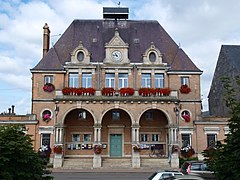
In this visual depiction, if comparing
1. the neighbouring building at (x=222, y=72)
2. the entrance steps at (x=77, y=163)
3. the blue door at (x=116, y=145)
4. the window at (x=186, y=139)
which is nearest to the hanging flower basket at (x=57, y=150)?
the entrance steps at (x=77, y=163)

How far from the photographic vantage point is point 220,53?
141ft

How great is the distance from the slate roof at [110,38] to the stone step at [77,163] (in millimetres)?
9414

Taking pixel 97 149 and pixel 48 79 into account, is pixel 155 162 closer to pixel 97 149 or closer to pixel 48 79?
pixel 97 149

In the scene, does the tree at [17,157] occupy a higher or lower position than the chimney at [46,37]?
lower

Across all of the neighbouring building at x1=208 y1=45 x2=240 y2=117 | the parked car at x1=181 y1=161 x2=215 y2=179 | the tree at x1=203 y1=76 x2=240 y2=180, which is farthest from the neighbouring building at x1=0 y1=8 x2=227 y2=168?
the tree at x1=203 y1=76 x2=240 y2=180

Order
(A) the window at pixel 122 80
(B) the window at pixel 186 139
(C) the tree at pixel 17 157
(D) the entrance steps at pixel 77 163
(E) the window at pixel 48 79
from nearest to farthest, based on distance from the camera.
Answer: (C) the tree at pixel 17 157 < (D) the entrance steps at pixel 77 163 < (B) the window at pixel 186 139 < (E) the window at pixel 48 79 < (A) the window at pixel 122 80

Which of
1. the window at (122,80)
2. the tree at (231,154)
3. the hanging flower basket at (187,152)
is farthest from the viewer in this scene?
the window at (122,80)

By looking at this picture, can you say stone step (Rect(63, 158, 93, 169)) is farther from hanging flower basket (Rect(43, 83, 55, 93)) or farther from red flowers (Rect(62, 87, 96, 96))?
hanging flower basket (Rect(43, 83, 55, 93))

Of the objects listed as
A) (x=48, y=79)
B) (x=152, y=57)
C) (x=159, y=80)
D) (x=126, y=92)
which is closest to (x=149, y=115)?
(x=159, y=80)

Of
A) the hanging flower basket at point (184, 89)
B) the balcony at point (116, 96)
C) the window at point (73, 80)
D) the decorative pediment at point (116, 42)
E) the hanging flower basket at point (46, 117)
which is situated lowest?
the hanging flower basket at point (46, 117)

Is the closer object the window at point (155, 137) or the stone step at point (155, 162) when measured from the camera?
the stone step at point (155, 162)

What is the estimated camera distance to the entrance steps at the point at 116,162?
103 feet

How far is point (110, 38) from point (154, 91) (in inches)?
354

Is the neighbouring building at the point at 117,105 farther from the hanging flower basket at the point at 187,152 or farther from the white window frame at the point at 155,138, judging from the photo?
the hanging flower basket at the point at 187,152
